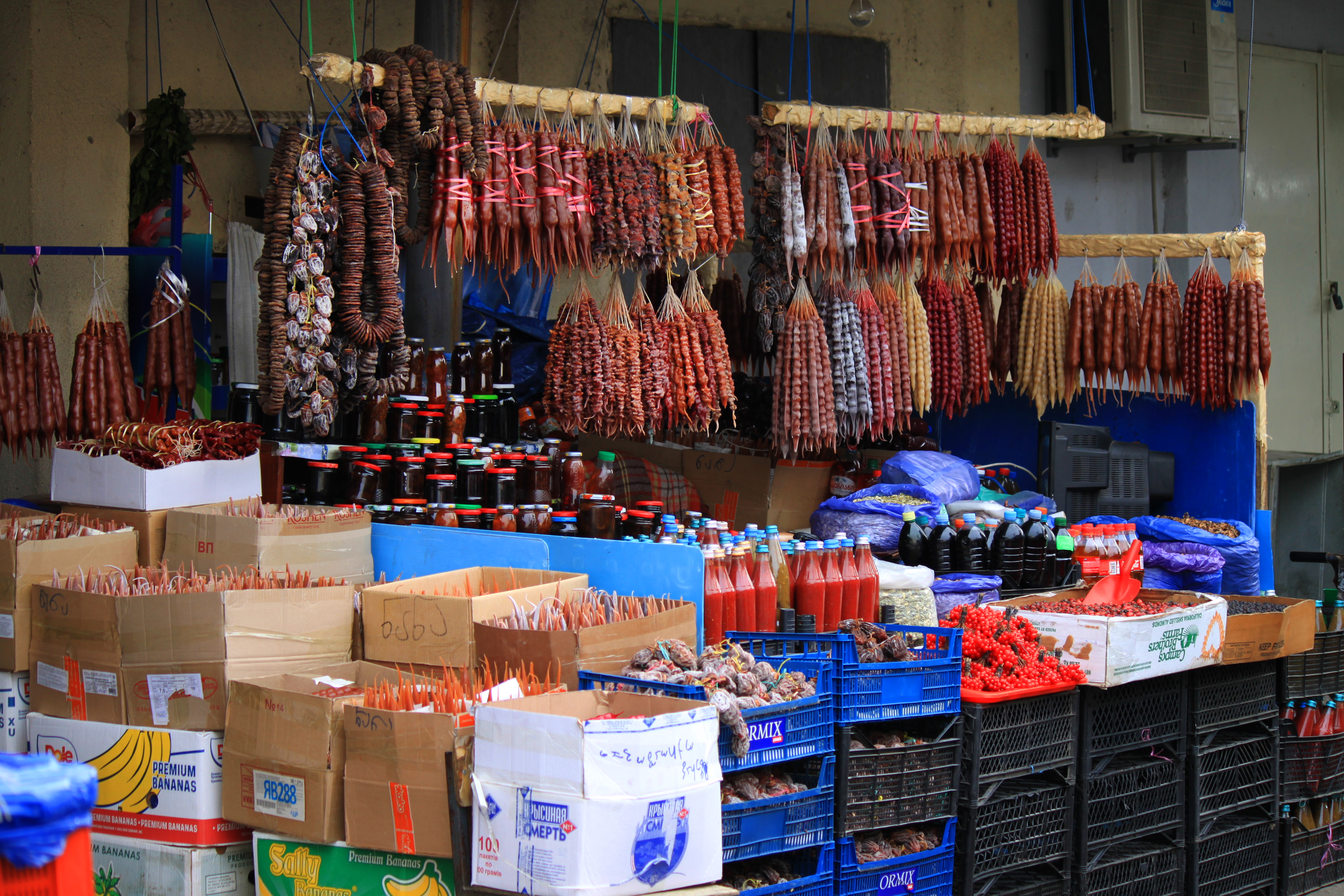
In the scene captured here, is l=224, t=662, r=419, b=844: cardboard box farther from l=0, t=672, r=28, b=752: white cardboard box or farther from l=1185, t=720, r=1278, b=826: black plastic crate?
l=1185, t=720, r=1278, b=826: black plastic crate

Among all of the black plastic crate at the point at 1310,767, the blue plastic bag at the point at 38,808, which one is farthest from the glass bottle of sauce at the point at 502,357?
the blue plastic bag at the point at 38,808

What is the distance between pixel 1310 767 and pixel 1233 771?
0.78 meters

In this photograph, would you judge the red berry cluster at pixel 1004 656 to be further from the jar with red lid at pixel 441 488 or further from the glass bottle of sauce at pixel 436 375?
the glass bottle of sauce at pixel 436 375

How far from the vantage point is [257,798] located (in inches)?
131

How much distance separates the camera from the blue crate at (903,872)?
11.8ft

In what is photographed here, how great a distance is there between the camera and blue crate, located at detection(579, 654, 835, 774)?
313cm

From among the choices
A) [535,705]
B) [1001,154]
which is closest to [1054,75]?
[1001,154]

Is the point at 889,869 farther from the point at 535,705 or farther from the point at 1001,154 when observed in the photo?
the point at 1001,154

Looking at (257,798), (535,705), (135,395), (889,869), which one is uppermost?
(135,395)

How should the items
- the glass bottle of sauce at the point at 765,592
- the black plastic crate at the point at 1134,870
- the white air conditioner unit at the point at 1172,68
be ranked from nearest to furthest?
the glass bottle of sauce at the point at 765,592, the black plastic crate at the point at 1134,870, the white air conditioner unit at the point at 1172,68

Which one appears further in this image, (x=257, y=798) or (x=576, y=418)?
(x=576, y=418)

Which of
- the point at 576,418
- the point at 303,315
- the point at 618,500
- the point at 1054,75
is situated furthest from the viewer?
the point at 1054,75

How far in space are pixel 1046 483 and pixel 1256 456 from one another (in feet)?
3.95

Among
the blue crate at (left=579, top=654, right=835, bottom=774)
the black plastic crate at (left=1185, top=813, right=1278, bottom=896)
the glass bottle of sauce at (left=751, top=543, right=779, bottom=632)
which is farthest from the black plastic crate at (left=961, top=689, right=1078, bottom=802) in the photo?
the black plastic crate at (left=1185, top=813, right=1278, bottom=896)
